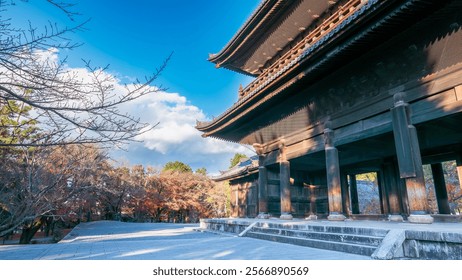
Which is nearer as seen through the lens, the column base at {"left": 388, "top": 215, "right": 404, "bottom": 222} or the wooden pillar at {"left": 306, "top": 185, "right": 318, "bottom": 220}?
the column base at {"left": 388, "top": 215, "right": 404, "bottom": 222}

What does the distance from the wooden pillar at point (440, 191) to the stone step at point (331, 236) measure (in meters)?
6.96

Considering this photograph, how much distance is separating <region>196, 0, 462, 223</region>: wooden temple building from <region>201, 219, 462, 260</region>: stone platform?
1.40 meters

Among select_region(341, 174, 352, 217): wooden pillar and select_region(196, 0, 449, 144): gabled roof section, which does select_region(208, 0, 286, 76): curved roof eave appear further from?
select_region(341, 174, 352, 217): wooden pillar

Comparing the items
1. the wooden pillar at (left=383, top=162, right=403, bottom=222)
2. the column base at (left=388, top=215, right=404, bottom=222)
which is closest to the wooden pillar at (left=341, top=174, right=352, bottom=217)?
the wooden pillar at (left=383, top=162, right=403, bottom=222)

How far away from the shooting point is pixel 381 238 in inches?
183

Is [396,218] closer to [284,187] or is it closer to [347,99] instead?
[284,187]

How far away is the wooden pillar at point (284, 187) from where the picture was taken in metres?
10.0

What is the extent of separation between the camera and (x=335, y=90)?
7.64 m

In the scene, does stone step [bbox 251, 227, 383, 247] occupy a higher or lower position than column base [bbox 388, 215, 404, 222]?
lower

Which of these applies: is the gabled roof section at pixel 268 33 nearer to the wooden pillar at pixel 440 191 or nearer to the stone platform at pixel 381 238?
the stone platform at pixel 381 238

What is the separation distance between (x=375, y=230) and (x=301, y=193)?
7790 millimetres

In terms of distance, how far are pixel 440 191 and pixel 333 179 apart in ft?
17.6

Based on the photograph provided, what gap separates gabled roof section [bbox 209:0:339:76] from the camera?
29.4 ft
